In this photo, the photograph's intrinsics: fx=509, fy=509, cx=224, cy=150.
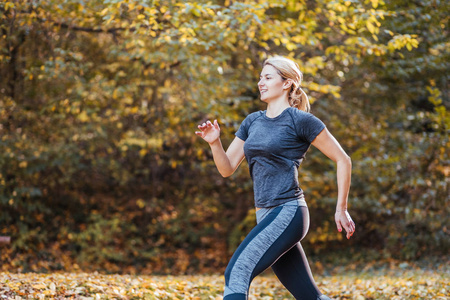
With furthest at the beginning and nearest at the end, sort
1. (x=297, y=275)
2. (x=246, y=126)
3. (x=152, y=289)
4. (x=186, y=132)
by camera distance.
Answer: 1. (x=186, y=132)
2. (x=152, y=289)
3. (x=246, y=126)
4. (x=297, y=275)

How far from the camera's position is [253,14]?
6250 mm

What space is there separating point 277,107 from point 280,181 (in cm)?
53

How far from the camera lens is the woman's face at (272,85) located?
331cm

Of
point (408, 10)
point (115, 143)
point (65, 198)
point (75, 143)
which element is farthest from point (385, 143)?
point (65, 198)

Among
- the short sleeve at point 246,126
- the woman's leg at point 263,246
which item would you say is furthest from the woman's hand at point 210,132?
the woman's leg at point 263,246

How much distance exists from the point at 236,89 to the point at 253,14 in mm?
3493

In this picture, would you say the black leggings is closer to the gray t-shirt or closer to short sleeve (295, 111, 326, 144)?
the gray t-shirt

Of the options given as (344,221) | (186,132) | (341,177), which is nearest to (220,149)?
(341,177)

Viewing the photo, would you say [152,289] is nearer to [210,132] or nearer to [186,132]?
[210,132]

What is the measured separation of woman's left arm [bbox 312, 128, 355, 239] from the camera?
2.98 metres

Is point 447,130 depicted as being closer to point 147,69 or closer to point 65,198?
point 147,69

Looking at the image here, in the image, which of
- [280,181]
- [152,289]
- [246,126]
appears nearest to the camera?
[280,181]

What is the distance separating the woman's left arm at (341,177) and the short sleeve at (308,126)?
3 centimetres

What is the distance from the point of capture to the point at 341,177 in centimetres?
301
